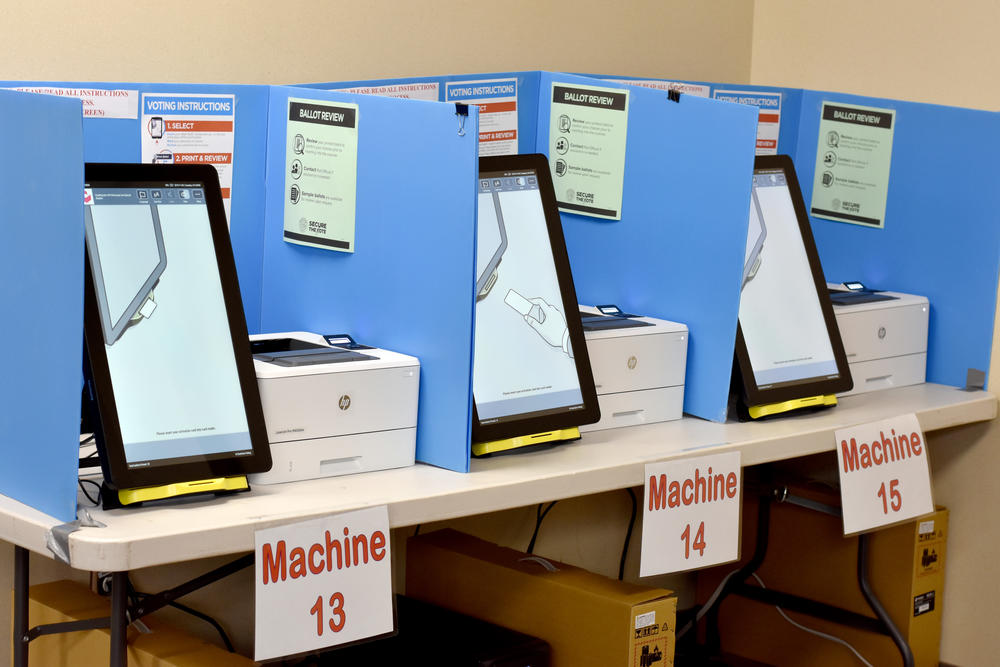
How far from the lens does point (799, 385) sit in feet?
6.37

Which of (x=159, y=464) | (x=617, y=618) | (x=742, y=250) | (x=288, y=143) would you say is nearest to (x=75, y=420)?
(x=159, y=464)

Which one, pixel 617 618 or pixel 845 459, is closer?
pixel 617 618

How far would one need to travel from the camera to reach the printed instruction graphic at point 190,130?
169cm

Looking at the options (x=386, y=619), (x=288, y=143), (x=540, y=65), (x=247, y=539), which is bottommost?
(x=386, y=619)

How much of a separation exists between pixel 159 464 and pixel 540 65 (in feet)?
4.21

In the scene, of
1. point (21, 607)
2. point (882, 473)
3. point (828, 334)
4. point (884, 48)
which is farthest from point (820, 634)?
point (21, 607)

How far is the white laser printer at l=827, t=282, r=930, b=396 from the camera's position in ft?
6.99

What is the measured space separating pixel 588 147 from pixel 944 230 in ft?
2.51

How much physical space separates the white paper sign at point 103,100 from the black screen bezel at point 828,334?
38.9 inches

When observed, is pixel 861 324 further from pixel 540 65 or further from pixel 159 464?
pixel 159 464

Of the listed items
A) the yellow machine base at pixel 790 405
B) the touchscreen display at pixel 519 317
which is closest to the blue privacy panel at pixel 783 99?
the yellow machine base at pixel 790 405

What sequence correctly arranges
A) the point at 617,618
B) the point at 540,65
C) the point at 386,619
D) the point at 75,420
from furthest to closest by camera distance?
the point at 540,65, the point at 617,618, the point at 386,619, the point at 75,420

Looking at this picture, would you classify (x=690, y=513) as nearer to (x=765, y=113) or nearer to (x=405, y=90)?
(x=405, y=90)

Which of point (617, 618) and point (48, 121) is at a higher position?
point (48, 121)
